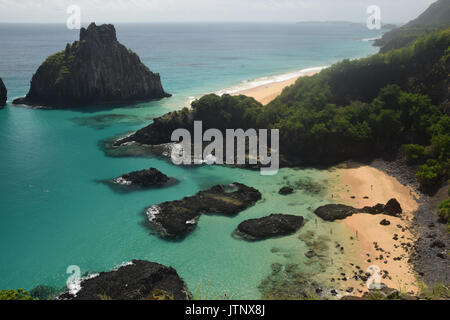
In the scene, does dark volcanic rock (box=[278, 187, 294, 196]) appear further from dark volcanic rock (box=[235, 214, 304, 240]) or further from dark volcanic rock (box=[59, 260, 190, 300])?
dark volcanic rock (box=[59, 260, 190, 300])

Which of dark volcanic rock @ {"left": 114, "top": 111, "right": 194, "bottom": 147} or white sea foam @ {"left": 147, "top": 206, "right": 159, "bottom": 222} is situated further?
dark volcanic rock @ {"left": 114, "top": 111, "right": 194, "bottom": 147}

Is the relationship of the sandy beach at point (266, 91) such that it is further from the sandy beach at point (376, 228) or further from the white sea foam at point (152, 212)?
the white sea foam at point (152, 212)

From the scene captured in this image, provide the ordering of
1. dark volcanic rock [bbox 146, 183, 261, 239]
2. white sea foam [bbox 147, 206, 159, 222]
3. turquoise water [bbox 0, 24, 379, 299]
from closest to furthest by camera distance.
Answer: turquoise water [bbox 0, 24, 379, 299], dark volcanic rock [bbox 146, 183, 261, 239], white sea foam [bbox 147, 206, 159, 222]

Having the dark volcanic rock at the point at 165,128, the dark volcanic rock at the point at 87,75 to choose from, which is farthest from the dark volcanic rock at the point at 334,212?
the dark volcanic rock at the point at 87,75

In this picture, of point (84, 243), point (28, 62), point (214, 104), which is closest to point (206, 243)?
point (84, 243)

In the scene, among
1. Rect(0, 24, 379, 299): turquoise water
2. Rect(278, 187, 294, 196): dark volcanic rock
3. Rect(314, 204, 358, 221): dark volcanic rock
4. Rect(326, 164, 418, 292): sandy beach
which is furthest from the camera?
Rect(278, 187, 294, 196): dark volcanic rock

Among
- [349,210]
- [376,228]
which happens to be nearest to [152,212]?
[349,210]

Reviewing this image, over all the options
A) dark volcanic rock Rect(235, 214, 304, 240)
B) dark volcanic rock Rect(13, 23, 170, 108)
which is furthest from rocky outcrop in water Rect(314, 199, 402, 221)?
dark volcanic rock Rect(13, 23, 170, 108)
